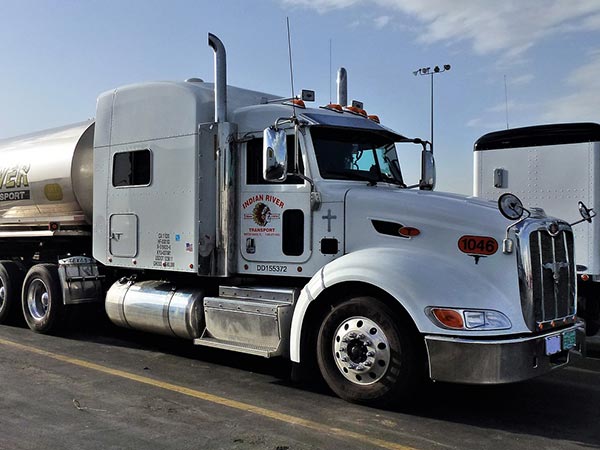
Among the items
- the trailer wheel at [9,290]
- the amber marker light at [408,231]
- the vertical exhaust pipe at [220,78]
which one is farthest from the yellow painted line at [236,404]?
the vertical exhaust pipe at [220,78]

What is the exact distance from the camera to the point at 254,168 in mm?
6941

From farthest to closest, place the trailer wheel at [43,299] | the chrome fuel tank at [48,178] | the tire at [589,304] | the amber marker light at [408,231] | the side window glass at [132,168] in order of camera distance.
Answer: the chrome fuel tank at [48,178]
the trailer wheel at [43,299]
the tire at [589,304]
the side window glass at [132,168]
the amber marker light at [408,231]

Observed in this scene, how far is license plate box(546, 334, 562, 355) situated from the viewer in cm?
527

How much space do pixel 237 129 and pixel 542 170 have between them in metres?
4.60

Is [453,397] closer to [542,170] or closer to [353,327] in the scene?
[353,327]

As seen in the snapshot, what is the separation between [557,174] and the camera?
891cm

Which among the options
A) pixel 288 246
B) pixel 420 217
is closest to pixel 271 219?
pixel 288 246

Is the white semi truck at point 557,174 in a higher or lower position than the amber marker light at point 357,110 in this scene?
lower

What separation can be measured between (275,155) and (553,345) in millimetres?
2971

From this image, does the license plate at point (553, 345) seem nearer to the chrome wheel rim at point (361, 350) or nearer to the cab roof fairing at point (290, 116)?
the chrome wheel rim at point (361, 350)

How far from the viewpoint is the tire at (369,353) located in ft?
17.6

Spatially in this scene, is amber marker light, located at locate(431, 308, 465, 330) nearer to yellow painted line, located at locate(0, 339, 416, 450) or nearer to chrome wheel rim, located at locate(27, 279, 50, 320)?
yellow painted line, located at locate(0, 339, 416, 450)

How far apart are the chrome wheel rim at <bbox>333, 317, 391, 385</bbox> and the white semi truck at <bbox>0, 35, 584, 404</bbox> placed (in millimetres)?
13

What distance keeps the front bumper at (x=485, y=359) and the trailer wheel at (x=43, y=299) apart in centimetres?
590
